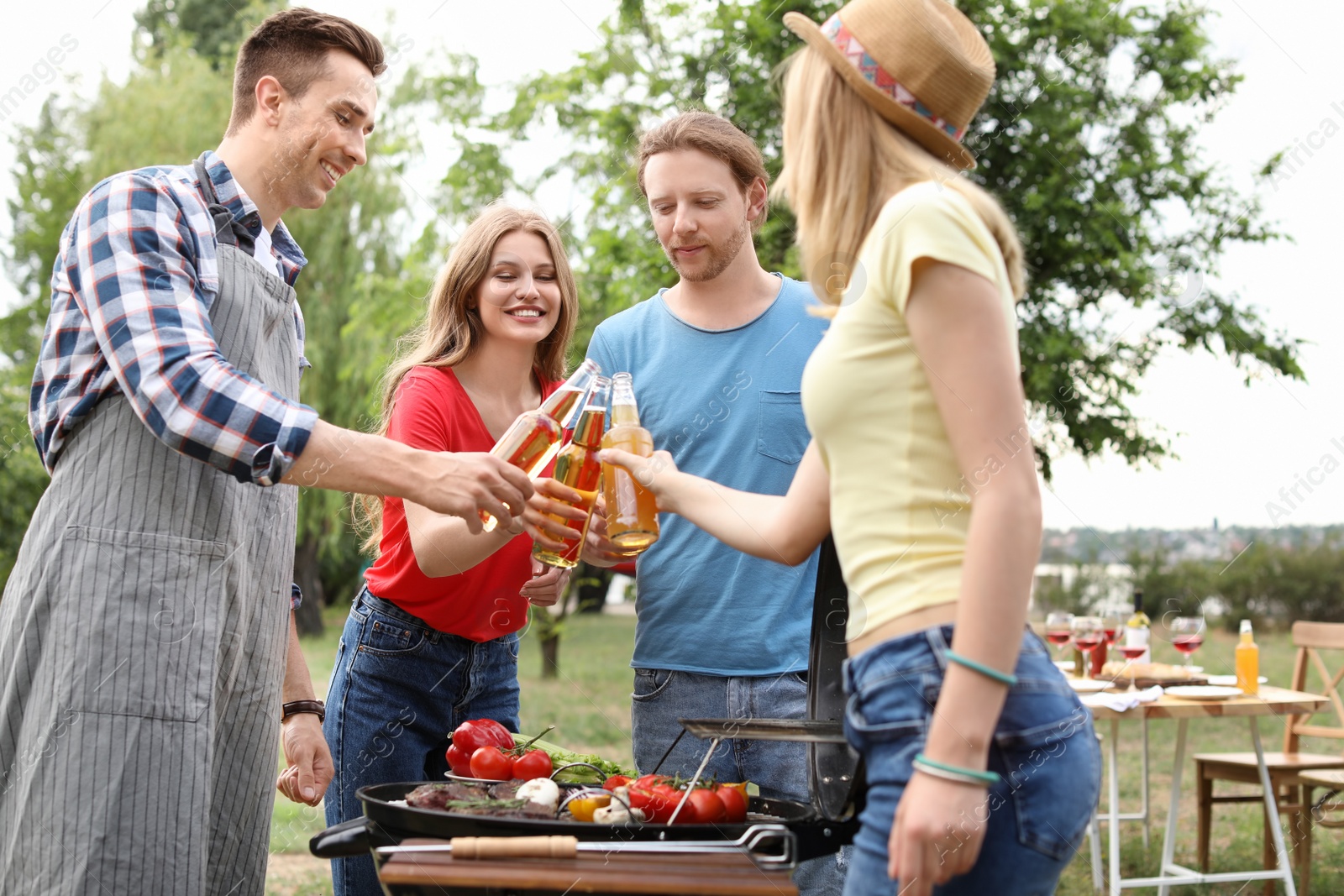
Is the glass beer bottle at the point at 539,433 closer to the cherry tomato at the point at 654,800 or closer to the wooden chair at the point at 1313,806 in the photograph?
the cherry tomato at the point at 654,800

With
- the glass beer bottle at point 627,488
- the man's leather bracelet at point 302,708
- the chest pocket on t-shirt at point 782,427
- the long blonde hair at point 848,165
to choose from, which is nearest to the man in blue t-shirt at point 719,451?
the chest pocket on t-shirt at point 782,427

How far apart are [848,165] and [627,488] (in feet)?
3.21

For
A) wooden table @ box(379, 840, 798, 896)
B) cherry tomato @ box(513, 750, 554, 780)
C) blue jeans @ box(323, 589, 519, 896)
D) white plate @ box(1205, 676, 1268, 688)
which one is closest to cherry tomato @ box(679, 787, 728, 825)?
wooden table @ box(379, 840, 798, 896)

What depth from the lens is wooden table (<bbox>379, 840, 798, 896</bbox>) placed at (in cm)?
156

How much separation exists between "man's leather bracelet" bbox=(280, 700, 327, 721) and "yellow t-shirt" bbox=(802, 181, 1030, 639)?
1.68 m

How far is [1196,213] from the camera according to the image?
1097 cm

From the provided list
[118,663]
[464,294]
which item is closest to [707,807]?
[118,663]

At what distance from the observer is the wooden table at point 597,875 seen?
156 cm

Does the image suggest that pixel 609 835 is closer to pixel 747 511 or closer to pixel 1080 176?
pixel 747 511

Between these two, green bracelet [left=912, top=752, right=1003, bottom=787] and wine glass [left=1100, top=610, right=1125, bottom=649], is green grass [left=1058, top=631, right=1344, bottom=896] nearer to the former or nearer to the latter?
wine glass [left=1100, top=610, right=1125, bottom=649]

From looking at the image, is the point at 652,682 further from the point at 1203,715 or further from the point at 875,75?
the point at 1203,715

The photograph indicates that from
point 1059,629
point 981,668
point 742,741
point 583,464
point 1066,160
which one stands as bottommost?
point 742,741

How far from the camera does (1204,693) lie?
208 inches

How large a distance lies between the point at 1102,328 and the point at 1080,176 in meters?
1.45
